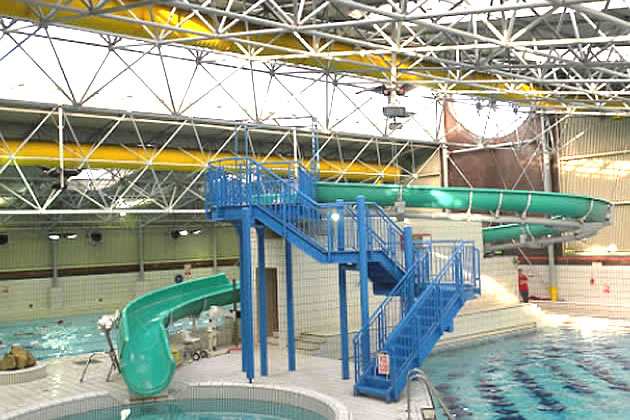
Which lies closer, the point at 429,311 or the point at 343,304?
the point at 429,311

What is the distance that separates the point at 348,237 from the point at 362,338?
2179 mm

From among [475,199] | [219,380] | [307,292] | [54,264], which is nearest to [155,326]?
[219,380]

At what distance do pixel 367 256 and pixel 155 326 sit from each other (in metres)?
5.70

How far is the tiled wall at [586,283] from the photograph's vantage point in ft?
82.7

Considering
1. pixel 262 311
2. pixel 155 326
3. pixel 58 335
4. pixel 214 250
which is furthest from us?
pixel 214 250

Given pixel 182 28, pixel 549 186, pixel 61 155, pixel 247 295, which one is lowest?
pixel 247 295

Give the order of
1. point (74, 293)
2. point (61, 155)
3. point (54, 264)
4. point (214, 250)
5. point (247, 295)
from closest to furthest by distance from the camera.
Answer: point (247, 295) → point (61, 155) → point (54, 264) → point (74, 293) → point (214, 250)

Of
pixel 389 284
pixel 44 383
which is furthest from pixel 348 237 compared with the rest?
pixel 44 383

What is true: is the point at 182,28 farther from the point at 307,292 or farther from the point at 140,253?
the point at 140,253

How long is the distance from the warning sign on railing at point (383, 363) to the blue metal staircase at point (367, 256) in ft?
0.29

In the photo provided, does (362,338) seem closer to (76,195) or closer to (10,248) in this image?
(76,195)

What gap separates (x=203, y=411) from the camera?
40.4 ft

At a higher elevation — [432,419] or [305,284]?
[305,284]

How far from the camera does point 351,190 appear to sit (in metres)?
14.6
